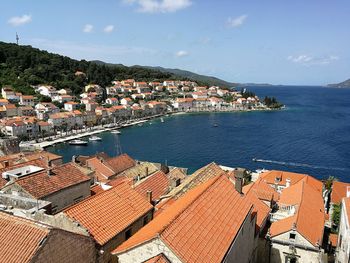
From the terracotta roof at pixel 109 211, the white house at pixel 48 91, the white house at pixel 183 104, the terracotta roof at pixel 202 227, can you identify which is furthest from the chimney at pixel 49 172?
the white house at pixel 183 104

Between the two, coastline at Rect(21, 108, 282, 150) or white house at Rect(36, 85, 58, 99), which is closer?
coastline at Rect(21, 108, 282, 150)

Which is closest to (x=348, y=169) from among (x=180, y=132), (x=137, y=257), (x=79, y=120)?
(x=180, y=132)

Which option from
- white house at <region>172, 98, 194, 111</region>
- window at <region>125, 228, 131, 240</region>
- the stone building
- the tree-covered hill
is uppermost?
the tree-covered hill

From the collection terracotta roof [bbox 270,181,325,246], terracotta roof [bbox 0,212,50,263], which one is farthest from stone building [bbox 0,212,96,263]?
terracotta roof [bbox 270,181,325,246]

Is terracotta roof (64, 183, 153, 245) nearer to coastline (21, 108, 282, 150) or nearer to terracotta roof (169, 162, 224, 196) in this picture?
terracotta roof (169, 162, 224, 196)

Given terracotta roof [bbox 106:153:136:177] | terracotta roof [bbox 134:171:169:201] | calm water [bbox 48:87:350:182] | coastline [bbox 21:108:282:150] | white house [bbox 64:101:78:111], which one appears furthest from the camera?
white house [bbox 64:101:78:111]

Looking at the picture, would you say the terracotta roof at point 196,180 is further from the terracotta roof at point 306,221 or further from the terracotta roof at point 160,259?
the terracotta roof at point 160,259

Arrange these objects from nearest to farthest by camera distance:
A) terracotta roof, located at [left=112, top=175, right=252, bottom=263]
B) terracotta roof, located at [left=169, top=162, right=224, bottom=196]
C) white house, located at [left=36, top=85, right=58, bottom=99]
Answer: terracotta roof, located at [left=112, top=175, right=252, bottom=263] < terracotta roof, located at [left=169, top=162, right=224, bottom=196] < white house, located at [left=36, top=85, right=58, bottom=99]

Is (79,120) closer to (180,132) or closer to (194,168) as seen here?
(180,132)
